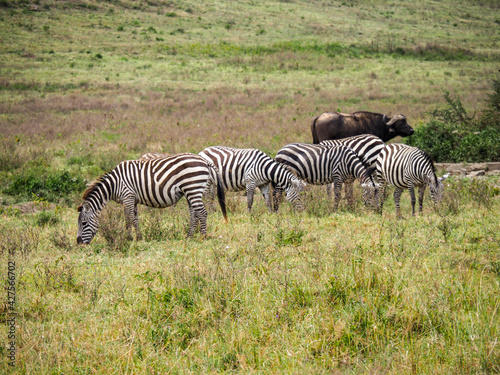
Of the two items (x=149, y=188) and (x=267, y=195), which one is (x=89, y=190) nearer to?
(x=149, y=188)

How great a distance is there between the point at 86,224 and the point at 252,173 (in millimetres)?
3975

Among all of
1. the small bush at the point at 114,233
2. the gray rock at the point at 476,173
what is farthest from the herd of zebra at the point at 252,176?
the gray rock at the point at 476,173

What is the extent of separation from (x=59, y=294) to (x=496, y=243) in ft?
18.3

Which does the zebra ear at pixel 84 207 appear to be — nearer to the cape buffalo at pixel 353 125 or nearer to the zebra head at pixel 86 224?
the zebra head at pixel 86 224

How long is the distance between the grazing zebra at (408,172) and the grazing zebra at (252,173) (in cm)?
203

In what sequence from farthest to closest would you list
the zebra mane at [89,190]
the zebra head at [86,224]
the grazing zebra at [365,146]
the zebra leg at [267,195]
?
the grazing zebra at [365,146]
the zebra leg at [267,195]
the zebra mane at [89,190]
the zebra head at [86,224]

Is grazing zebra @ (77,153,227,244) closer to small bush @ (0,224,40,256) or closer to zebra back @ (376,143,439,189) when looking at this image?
small bush @ (0,224,40,256)

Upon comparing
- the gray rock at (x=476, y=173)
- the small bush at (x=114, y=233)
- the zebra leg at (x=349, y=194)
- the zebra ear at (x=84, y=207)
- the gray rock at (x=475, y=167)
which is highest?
the gray rock at (x=475, y=167)

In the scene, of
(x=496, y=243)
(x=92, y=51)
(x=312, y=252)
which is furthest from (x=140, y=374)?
(x=92, y=51)

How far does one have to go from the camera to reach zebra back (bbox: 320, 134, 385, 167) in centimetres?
1238

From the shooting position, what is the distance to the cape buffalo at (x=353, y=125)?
15.4 meters

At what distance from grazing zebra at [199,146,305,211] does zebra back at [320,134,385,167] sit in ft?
7.55

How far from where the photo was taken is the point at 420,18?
69.1m

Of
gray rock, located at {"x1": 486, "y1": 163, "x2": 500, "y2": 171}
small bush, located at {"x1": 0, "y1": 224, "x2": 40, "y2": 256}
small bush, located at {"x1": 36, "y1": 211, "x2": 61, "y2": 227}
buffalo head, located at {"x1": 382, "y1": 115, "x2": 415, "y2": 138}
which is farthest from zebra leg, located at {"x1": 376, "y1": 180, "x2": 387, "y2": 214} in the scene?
small bush, located at {"x1": 36, "y1": 211, "x2": 61, "y2": 227}
